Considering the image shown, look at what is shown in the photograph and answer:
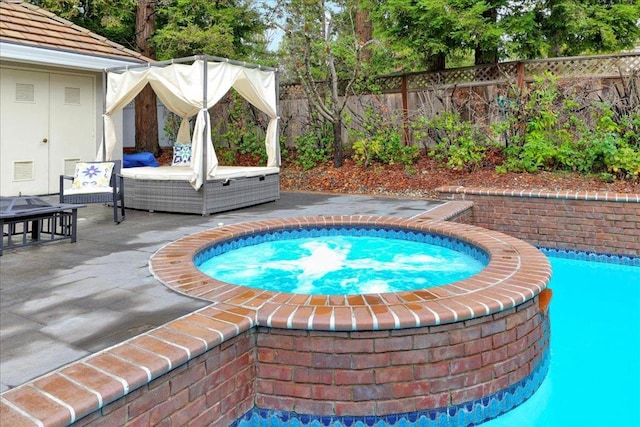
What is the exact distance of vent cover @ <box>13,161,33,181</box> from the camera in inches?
321

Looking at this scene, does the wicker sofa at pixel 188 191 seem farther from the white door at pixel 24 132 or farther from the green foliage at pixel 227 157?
the green foliage at pixel 227 157

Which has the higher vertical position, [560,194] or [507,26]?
[507,26]

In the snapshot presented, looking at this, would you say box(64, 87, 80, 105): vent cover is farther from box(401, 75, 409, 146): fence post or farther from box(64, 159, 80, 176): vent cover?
box(401, 75, 409, 146): fence post

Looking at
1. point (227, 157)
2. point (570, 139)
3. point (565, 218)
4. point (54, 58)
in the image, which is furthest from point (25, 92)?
point (570, 139)

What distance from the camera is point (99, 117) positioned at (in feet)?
30.6

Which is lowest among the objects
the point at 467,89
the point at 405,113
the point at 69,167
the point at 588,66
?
the point at 69,167

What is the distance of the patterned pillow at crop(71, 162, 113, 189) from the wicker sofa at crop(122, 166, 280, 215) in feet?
2.47

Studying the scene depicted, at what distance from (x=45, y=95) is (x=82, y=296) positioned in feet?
22.0

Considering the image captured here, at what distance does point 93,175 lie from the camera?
610cm

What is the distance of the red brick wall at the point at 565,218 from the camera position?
245 inches

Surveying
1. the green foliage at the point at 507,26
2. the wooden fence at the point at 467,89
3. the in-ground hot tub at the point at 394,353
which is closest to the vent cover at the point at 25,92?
the wooden fence at the point at 467,89

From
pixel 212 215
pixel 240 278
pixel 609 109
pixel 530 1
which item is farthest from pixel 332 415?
pixel 530 1

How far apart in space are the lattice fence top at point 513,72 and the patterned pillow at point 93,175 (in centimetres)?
580

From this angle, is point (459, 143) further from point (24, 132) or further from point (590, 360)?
point (24, 132)
